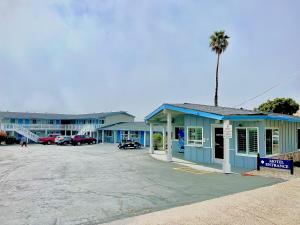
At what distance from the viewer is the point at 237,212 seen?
23.6 feet

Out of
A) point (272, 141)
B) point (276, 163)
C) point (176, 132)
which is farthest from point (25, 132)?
point (276, 163)

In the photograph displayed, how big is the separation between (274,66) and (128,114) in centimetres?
3166

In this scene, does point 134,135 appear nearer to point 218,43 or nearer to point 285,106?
point 218,43

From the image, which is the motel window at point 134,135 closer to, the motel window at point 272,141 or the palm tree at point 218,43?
the palm tree at point 218,43

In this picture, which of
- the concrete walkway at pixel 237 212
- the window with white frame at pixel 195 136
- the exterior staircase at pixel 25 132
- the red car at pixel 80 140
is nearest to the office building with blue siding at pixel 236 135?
the window with white frame at pixel 195 136

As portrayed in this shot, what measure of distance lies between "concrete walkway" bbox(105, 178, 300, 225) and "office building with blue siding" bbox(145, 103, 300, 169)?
541cm

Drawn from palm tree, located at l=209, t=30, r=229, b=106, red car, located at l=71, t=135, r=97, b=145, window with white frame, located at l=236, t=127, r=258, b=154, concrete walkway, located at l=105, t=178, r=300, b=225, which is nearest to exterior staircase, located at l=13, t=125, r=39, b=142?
red car, located at l=71, t=135, r=97, b=145

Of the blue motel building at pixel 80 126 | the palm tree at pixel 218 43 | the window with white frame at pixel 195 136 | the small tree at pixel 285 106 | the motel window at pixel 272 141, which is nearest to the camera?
the motel window at pixel 272 141

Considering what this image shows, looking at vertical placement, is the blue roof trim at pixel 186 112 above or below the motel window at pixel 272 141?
above

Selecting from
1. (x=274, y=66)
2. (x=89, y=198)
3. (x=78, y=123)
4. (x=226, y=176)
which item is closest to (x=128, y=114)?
(x=78, y=123)

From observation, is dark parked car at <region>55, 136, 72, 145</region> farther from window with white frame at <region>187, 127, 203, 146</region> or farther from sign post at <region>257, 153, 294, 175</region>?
sign post at <region>257, 153, 294, 175</region>

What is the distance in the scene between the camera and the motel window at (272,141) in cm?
1580

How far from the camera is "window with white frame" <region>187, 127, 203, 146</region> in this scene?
1828 centimetres

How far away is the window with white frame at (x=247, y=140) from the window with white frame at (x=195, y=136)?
9.53 feet
